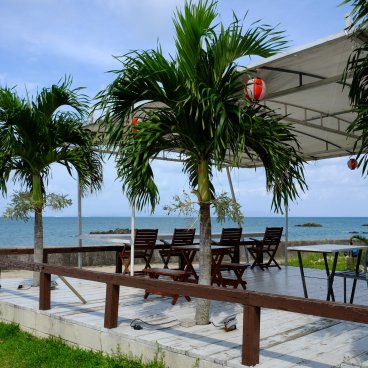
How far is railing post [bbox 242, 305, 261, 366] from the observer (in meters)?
3.45

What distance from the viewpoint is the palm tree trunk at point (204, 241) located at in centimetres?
464

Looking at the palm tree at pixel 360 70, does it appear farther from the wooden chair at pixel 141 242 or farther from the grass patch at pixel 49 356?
the wooden chair at pixel 141 242

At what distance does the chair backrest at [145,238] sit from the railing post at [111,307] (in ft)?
9.49

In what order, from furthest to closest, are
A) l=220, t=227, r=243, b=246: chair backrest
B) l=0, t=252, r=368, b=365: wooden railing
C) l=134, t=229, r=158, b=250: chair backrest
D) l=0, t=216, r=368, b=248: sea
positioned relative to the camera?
l=0, t=216, r=368, b=248: sea → l=220, t=227, r=243, b=246: chair backrest → l=134, t=229, r=158, b=250: chair backrest → l=0, t=252, r=368, b=365: wooden railing

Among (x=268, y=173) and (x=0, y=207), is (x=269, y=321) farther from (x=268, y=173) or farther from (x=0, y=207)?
(x=0, y=207)

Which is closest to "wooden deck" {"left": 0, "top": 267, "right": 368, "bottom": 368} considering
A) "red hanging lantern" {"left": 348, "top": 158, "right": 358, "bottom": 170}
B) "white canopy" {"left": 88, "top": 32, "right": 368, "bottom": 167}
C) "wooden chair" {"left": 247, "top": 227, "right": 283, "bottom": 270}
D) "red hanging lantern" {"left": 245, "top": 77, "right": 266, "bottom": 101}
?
"white canopy" {"left": 88, "top": 32, "right": 368, "bottom": 167}

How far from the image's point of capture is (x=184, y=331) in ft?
14.5

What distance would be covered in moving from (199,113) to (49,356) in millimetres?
2723

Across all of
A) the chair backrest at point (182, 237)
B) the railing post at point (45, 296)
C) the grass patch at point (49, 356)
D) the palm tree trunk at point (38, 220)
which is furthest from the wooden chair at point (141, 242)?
the grass patch at point (49, 356)

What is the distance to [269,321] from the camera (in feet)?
15.8

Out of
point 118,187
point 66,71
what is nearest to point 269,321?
point 118,187

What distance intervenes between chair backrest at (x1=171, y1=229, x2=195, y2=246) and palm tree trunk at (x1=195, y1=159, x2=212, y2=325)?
3199mm

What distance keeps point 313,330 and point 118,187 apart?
7.47 feet

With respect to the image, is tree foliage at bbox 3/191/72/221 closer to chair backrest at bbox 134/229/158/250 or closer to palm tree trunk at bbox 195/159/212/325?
chair backrest at bbox 134/229/158/250
